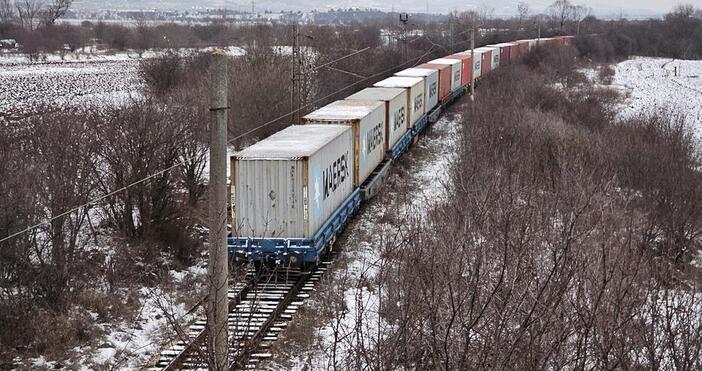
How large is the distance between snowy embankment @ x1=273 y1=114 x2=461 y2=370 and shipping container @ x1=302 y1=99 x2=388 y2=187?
1.31 meters

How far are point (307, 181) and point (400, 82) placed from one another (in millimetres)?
16346

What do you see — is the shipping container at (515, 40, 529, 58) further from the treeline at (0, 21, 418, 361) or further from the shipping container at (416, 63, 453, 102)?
the treeline at (0, 21, 418, 361)

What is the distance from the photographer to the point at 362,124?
19.9 metres

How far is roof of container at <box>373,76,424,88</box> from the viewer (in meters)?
29.0

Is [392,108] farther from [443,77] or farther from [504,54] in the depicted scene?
[504,54]

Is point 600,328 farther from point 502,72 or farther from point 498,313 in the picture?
point 502,72

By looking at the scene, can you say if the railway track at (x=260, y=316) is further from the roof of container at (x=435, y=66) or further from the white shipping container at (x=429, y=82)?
the roof of container at (x=435, y=66)

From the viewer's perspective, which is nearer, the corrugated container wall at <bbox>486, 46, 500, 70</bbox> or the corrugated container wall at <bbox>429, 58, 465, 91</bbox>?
the corrugated container wall at <bbox>429, 58, 465, 91</bbox>

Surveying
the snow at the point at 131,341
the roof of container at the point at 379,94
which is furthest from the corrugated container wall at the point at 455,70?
the snow at the point at 131,341

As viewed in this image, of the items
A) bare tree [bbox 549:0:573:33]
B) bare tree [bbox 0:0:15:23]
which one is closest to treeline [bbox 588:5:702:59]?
bare tree [bbox 549:0:573:33]

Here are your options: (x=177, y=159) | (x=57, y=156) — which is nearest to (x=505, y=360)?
(x=57, y=156)

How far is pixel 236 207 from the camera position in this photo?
1486 centimetres

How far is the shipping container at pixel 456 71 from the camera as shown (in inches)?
1644

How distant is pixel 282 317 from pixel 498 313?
7252 mm
